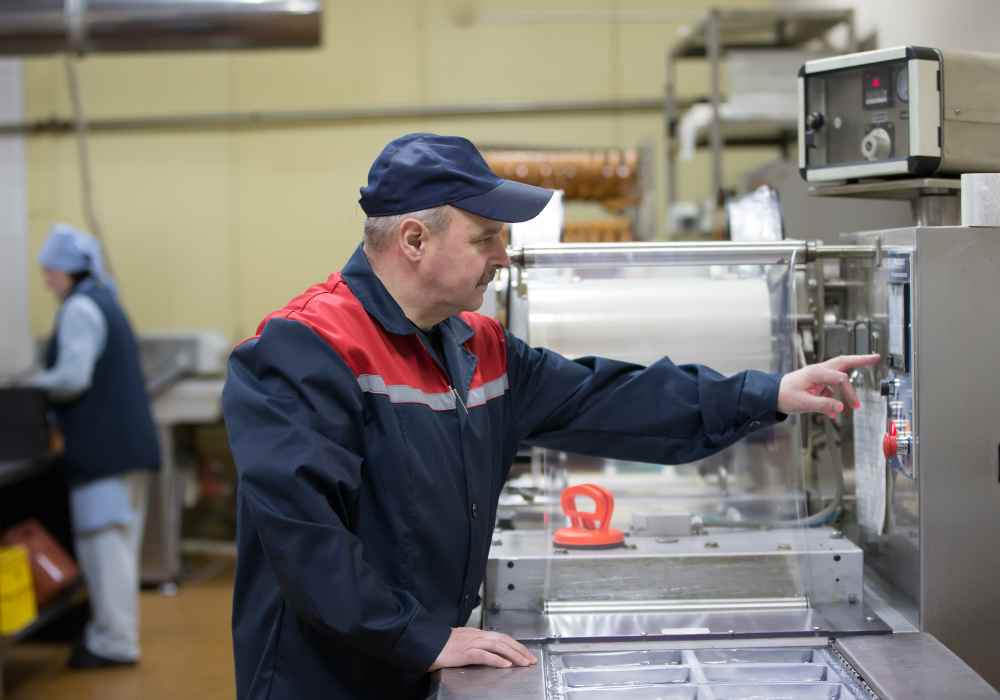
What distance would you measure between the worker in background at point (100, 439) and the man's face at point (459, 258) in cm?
274

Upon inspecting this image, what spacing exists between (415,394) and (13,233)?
14.8 feet

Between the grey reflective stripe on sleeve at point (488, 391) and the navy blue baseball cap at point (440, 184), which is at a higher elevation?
the navy blue baseball cap at point (440, 184)

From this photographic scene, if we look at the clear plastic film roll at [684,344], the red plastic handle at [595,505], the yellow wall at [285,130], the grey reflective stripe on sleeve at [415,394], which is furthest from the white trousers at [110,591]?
the grey reflective stripe on sleeve at [415,394]

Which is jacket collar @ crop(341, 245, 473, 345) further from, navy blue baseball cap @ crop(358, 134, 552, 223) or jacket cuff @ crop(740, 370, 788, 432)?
jacket cuff @ crop(740, 370, 788, 432)

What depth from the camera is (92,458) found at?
389cm

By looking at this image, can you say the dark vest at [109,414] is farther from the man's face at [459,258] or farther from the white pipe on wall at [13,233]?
the man's face at [459,258]

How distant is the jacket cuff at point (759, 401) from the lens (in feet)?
5.35

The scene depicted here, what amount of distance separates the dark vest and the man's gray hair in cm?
270

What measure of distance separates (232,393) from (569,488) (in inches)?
24.2

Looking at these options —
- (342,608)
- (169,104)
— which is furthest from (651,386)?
(169,104)

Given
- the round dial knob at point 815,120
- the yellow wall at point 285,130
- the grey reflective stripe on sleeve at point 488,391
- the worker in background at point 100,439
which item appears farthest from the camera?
the yellow wall at point 285,130

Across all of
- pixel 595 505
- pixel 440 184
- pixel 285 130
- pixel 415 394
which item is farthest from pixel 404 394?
pixel 285 130

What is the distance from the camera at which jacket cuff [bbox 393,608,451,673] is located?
1380 mm

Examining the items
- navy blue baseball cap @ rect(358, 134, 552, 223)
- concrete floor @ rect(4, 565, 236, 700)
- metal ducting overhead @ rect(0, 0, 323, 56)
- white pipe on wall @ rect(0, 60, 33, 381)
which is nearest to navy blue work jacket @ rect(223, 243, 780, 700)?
navy blue baseball cap @ rect(358, 134, 552, 223)
